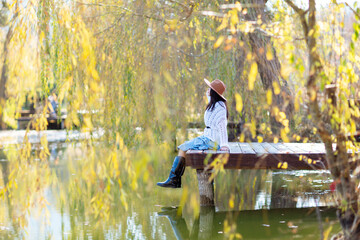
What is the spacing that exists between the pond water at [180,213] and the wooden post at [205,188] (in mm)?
122

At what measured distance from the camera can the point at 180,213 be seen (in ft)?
19.3

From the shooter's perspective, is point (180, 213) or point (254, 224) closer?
point (254, 224)

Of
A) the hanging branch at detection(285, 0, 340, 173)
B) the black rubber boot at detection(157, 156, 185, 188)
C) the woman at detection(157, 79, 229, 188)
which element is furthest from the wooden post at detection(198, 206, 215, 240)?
the hanging branch at detection(285, 0, 340, 173)

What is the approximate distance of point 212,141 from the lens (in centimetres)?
595

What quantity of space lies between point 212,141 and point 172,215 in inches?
34.9

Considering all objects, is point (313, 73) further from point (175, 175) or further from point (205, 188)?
point (175, 175)

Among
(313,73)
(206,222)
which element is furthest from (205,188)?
(313,73)

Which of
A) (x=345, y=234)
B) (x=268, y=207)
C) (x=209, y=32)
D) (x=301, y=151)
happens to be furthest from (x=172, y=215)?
(x=209, y=32)

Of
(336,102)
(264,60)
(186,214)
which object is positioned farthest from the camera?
(264,60)

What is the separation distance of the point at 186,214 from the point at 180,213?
7cm

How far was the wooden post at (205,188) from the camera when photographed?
6043 millimetres

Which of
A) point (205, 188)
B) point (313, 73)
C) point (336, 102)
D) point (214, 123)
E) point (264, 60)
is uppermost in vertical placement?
point (264, 60)

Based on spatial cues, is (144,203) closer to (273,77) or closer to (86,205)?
(86,205)

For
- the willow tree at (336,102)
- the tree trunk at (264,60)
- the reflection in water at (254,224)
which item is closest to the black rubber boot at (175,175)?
the reflection in water at (254,224)
